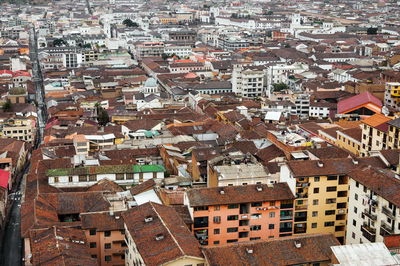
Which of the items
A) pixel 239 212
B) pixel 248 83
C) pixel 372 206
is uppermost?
pixel 372 206

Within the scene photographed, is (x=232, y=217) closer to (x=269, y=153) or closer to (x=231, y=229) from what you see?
(x=231, y=229)

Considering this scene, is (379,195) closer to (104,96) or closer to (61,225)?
A: (61,225)

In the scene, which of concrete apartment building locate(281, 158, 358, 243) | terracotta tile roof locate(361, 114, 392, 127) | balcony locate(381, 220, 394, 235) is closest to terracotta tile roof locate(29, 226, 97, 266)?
concrete apartment building locate(281, 158, 358, 243)

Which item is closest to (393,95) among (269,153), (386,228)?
(269,153)

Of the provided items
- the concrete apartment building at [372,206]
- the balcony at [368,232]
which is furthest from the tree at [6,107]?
the balcony at [368,232]

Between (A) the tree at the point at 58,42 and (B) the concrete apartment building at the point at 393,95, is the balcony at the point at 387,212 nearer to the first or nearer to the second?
(B) the concrete apartment building at the point at 393,95

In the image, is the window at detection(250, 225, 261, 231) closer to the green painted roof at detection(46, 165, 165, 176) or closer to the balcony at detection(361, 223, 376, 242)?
the balcony at detection(361, 223, 376, 242)
